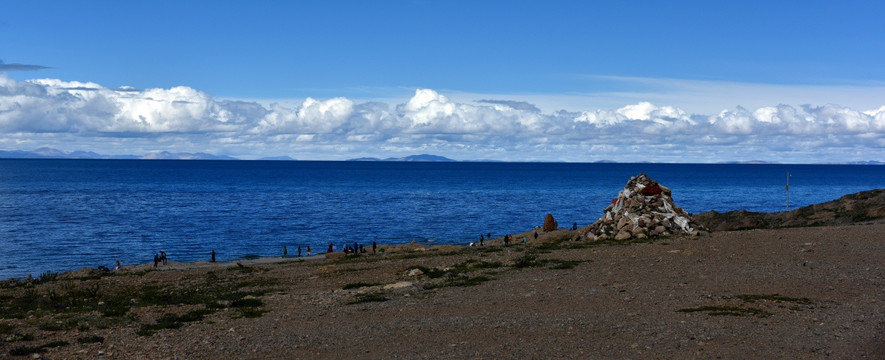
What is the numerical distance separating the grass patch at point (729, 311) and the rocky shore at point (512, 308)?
3.2 inches

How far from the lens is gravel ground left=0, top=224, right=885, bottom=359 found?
16547 millimetres

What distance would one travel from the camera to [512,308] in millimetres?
21016

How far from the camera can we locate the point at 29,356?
56.4ft

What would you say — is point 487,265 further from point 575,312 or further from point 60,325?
point 60,325

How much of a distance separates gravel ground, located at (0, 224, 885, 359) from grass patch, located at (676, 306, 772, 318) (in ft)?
0.16

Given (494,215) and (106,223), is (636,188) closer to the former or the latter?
(494,215)

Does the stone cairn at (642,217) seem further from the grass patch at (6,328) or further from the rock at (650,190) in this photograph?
the grass patch at (6,328)

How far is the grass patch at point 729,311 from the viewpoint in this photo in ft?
62.3

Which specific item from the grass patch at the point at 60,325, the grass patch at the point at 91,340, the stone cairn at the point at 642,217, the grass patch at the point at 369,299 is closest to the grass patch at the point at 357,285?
the grass patch at the point at 369,299

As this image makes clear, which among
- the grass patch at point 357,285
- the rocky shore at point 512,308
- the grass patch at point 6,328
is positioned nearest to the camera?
the rocky shore at point 512,308

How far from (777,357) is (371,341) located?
30.9ft

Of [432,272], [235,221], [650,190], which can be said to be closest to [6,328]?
[432,272]

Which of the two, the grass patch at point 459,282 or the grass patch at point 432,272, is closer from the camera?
the grass patch at point 459,282

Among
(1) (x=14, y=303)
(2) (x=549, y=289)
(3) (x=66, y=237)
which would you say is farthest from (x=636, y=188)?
(3) (x=66, y=237)
